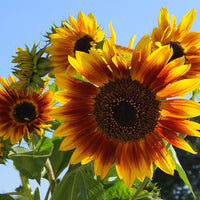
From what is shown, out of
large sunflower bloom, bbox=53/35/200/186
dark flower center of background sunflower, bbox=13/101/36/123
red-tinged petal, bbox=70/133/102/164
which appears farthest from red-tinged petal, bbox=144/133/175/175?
dark flower center of background sunflower, bbox=13/101/36/123

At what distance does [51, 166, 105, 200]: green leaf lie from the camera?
0.73m

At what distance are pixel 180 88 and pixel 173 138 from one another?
10 cm

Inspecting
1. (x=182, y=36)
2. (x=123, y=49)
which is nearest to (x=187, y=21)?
(x=182, y=36)

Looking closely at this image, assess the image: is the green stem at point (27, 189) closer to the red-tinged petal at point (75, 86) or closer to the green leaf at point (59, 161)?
the green leaf at point (59, 161)

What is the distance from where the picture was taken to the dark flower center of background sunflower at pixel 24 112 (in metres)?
0.92

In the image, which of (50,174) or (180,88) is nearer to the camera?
(180,88)

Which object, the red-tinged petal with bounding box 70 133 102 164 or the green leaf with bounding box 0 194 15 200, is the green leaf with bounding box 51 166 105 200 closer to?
the red-tinged petal with bounding box 70 133 102 164

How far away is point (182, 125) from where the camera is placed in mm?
658

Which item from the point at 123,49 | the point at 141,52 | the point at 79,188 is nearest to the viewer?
the point at 141,52

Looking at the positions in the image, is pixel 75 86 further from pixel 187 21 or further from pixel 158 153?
pixel 187 21

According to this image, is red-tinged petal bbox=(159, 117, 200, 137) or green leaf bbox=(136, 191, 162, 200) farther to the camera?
green leaf bbox=(136, 191, 162, 200)

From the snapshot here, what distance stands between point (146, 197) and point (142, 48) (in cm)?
44

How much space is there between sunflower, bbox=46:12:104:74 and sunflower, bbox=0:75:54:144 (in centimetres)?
11

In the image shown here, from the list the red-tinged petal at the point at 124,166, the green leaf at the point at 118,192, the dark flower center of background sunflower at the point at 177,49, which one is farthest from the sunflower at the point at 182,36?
the green leaf at the point at 118,192
